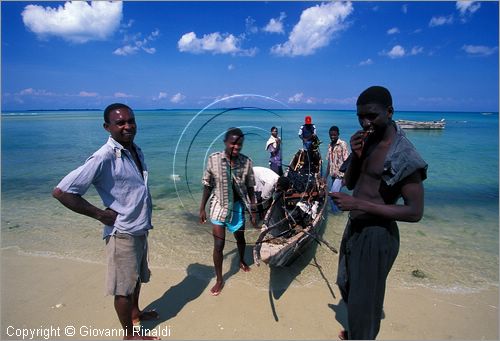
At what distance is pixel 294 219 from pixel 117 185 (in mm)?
3523

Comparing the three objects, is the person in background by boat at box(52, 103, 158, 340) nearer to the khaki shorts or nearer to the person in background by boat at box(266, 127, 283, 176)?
the khaki shorts

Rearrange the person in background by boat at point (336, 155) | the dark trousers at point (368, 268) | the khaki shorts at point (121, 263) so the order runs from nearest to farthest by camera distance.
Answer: the dark trousers at point (368, 268) < the khaki shorts at point (121, 263) < the person in background by boat at point (336, 155)

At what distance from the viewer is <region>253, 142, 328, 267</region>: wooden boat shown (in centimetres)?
410

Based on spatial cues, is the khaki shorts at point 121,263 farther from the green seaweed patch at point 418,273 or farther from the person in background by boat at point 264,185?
the green seaweed patch at point 418,273

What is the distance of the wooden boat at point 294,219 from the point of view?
4098 mm

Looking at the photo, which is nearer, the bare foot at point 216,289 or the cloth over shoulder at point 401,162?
the cloth over shoulder at point 401,162

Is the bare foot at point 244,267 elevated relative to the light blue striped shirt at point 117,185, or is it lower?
lower

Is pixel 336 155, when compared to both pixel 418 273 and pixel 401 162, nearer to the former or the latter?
pixel 418 273

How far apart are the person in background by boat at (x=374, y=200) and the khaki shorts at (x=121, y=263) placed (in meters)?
1.71

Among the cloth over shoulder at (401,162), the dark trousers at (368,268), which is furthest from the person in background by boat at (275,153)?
the cloth over shoulder at (401,162)

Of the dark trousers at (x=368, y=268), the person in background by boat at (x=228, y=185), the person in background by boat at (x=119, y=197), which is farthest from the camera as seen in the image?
the person in background by boat at (x=228, y=185)

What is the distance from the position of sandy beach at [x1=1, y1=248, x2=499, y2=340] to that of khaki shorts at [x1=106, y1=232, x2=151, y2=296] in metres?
1.02

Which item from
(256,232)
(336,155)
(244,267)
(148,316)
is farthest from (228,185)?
(336,155)

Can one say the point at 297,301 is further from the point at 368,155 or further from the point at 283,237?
the point at 368,155
